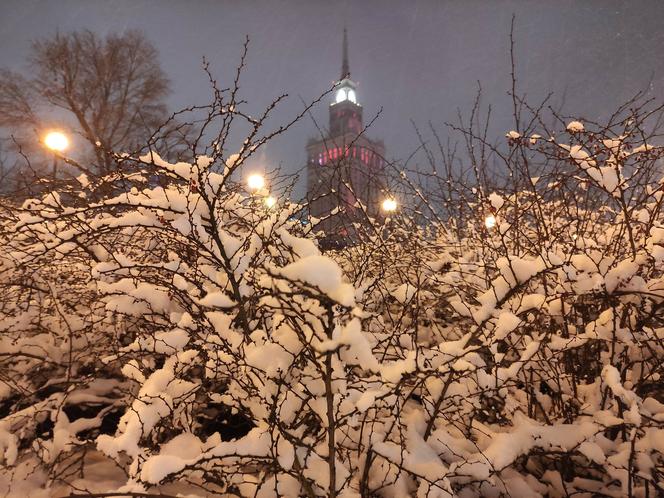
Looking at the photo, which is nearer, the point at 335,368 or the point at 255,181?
the point at 335,368

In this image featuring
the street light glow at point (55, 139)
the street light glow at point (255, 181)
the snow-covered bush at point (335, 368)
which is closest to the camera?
the snow-covered bush at point (335, 368)

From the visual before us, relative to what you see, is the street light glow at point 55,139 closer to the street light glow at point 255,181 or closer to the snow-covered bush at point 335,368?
the snow-covered bush at point 335,368

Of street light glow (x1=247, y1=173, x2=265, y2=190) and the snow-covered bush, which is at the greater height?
street light glow (x1=247, y1=173, x2=265, y2=190)

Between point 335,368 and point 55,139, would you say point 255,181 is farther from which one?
point 335,368

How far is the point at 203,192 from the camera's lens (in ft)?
6.07

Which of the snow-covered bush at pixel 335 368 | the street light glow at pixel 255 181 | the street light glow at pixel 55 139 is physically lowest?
the snow-covered bush at pixel 335 368

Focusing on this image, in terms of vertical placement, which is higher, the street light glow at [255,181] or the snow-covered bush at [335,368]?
the street light glow at [255,181]

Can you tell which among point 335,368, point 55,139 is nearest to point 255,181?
point 55,139

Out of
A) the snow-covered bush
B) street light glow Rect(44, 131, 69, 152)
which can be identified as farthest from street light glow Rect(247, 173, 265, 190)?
street light glow Rect(44, 131, 69, 152)

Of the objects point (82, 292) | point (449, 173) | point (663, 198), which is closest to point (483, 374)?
point (663, 198)

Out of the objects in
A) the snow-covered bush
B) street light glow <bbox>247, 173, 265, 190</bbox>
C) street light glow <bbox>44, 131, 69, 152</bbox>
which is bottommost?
the snow-covered bush

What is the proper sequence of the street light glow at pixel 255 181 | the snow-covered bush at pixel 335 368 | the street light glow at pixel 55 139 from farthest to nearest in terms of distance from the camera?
1. the street light glow at pixel 255 181
2. the street light glow at pixel 55 139
3. the snow-covered bush at pixel 335 368

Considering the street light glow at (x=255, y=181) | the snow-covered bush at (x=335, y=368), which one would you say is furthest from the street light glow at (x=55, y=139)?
the street light glow at (x=255, y=181)

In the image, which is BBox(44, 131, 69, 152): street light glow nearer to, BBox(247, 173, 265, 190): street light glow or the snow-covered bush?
the snow-covered bush
